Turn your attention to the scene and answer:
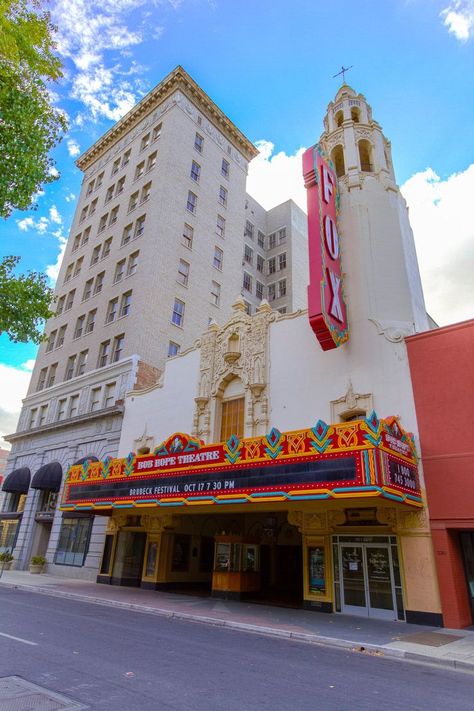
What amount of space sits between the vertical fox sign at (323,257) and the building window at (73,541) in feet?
62.0

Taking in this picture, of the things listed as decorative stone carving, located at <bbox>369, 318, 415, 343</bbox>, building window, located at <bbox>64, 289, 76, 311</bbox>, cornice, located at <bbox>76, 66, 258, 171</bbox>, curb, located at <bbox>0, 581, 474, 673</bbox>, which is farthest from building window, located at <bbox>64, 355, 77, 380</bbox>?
decorative stone carving, located at <bbox>369, 318, 415, 343</bbox>

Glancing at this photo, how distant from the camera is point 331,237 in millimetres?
20031

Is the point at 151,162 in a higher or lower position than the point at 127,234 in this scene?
higher

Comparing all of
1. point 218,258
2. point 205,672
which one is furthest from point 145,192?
point 205,672

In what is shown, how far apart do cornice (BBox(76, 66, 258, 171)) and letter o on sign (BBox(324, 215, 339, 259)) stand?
94.7 feet

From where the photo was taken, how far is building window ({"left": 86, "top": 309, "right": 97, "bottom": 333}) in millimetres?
35062

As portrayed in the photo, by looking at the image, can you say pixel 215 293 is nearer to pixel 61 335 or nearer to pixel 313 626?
pixel 61 335

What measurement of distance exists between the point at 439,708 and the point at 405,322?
14643mm

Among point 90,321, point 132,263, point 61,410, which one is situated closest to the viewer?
point 61,410

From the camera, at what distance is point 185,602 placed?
1772 centimetres

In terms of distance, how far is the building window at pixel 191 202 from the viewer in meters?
37.6

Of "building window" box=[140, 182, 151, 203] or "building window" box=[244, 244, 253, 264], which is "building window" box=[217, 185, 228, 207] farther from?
"building window" box=[244, 244, 253, 264]

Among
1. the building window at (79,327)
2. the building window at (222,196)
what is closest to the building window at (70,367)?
the building window at (79,327)

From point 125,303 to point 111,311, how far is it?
166 centimetres
